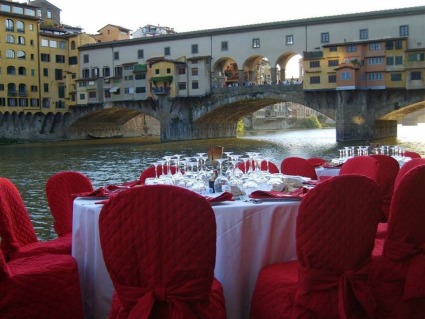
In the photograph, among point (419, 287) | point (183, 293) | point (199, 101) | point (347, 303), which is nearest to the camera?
point (183, 293)

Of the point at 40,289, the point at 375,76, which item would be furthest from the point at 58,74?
the point at 40,289

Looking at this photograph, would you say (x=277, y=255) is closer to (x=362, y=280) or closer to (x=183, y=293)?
(x=362, y=280)

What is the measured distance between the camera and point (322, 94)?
4697 cm

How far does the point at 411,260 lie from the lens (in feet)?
12.8

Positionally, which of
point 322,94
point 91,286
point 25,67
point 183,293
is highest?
point 25,67

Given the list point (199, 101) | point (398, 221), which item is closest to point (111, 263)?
point (398, 221)

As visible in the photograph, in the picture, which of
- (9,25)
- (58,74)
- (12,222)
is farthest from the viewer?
(58,74)

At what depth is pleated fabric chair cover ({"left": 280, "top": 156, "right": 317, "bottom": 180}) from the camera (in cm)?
765

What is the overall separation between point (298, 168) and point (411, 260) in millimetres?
3837

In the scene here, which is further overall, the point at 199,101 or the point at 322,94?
the point at 199,101

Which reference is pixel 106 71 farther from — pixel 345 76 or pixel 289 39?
pixel 345 76

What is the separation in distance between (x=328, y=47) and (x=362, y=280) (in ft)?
144

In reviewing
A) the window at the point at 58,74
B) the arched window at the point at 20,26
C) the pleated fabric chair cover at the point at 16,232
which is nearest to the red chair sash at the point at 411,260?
the pleated fabric chair cover at the point at 16,232

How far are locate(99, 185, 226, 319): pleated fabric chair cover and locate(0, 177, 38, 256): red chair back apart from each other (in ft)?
4.67
